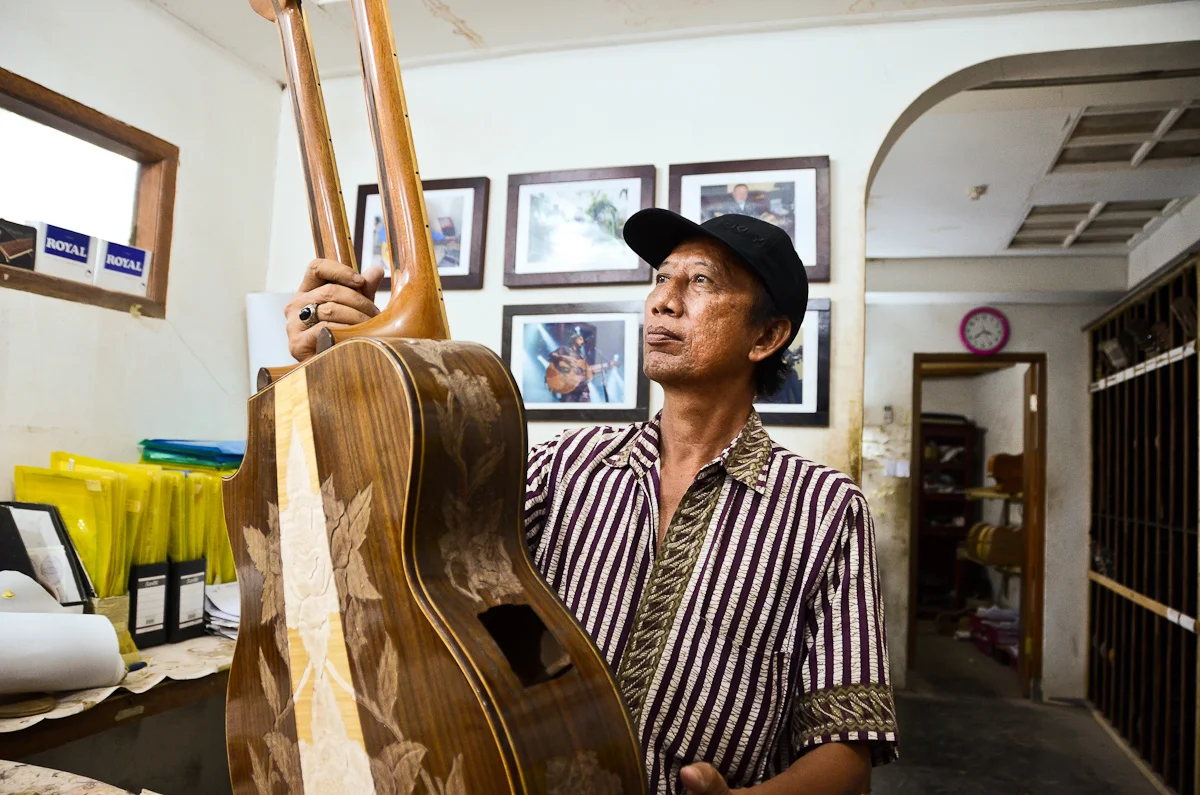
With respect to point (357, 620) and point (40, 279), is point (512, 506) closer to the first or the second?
point (357, 620)

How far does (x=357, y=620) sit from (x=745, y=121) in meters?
2.13

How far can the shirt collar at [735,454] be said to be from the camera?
1.05 meters

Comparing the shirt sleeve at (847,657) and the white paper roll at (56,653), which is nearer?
the shirt sleeve at (847,657)

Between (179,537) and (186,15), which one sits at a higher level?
(186,15)

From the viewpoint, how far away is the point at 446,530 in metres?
0.65

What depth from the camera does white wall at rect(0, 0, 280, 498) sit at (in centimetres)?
201

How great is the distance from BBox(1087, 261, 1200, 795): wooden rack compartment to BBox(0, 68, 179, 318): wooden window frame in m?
4.13

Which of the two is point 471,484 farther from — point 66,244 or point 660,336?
point 66,244

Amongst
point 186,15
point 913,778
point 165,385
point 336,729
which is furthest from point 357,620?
point 913,778

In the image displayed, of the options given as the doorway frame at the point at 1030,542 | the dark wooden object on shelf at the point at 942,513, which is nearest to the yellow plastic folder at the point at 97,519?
the doorway frame at the point at 1030,542

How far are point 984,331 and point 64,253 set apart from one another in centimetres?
550

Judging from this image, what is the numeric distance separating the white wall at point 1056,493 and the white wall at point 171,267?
4266 mm

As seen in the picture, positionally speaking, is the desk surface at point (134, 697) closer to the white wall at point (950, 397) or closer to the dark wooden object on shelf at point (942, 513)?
the dark wooden object on shelf at point (942, 513)

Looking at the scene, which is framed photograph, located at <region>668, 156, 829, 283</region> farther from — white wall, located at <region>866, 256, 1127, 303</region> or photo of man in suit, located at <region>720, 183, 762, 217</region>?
white wall, located at <region>866, 256, 1127, 303</region>
